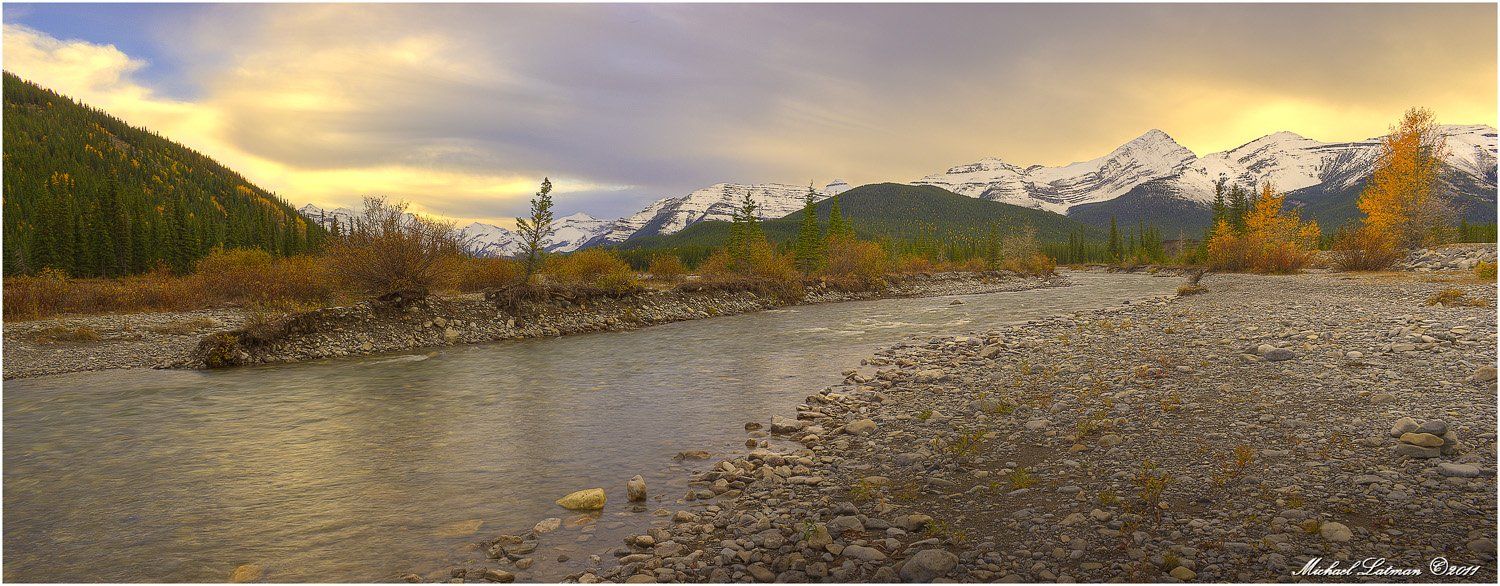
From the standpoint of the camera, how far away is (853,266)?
207 ft

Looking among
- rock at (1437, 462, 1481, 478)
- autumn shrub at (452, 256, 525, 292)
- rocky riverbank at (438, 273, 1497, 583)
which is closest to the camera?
rocky riverbank at (438, 273, 1497, 583)

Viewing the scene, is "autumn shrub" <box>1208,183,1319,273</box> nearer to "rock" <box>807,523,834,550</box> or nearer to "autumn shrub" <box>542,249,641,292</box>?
"autumn shrub" <box>542,249,641,292</box>

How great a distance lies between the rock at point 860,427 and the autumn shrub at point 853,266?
4484cm

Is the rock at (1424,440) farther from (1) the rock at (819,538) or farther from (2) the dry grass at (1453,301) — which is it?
(2) the dry grass at (1453,301)

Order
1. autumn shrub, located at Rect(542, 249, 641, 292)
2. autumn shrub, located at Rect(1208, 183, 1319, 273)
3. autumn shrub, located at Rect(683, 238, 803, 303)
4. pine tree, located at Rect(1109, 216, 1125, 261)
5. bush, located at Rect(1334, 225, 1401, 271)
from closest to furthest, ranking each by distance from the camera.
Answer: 1. autumn shrub, located at Rect(542, 249, 641, 292)
2. bush, located at Rect(1334, 225, 1401, 271)
3. autumn shrub, located at Rect(683, 238, 803, 303)
4. autumn shrub, located at Rect(1208, 183, 1319, 273)
5. pine tree, located at Rect(1109, 216, 1125, 261)

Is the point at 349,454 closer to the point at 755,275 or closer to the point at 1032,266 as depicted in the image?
the point at 755,275

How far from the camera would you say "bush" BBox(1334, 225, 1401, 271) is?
1527 inches

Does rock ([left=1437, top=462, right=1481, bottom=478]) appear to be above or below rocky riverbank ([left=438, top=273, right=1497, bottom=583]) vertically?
above

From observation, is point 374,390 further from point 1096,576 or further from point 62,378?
point 1096,576

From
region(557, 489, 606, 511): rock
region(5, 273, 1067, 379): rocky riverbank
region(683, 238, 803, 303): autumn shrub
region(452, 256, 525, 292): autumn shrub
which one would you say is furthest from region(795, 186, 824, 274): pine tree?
region(557, 489, 606, 511): rock

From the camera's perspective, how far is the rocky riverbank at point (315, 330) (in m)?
21.0

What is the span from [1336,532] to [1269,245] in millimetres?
63169

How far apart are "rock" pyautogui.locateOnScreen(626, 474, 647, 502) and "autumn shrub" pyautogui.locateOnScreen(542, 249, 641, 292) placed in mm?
27617

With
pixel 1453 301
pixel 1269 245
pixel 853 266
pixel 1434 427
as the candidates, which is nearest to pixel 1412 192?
pixel 1269 245
